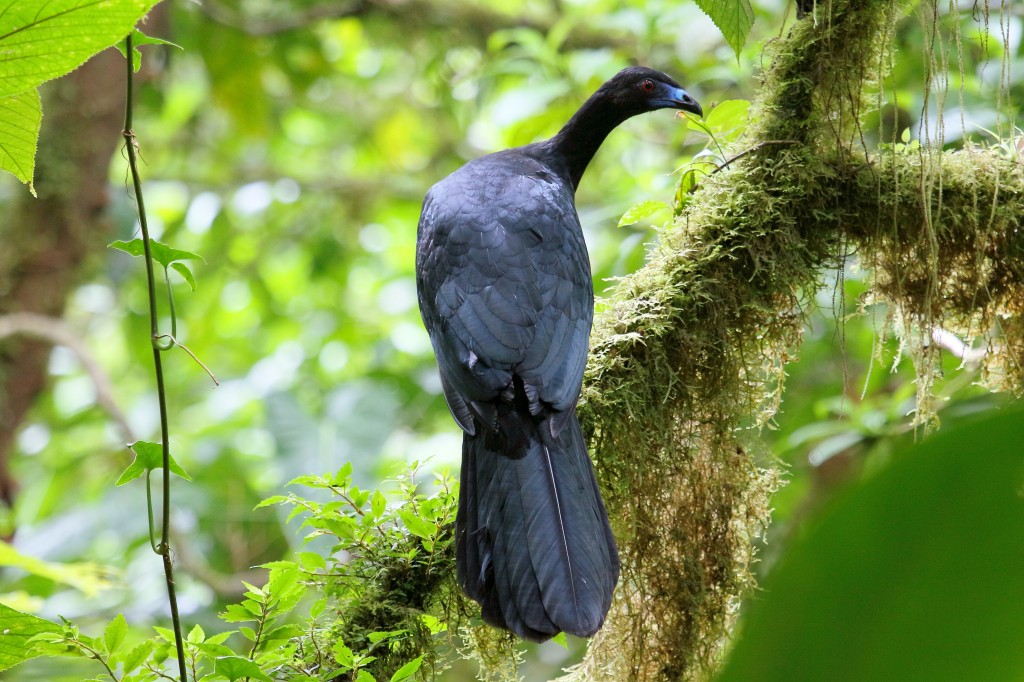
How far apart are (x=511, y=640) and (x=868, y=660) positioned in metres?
1.82

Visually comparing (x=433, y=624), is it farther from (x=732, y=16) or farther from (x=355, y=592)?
(x=732, y=16)

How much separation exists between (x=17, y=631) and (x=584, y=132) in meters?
2.64

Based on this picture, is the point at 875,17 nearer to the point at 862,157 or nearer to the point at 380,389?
the point at 862,157

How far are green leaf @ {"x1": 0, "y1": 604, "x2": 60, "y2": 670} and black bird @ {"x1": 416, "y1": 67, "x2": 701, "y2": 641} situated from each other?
86 cm

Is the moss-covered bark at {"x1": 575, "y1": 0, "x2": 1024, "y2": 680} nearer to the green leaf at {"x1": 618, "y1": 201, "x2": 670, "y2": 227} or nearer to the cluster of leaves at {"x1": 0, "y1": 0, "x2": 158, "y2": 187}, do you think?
the green leaf at {"x1": 618, "y1": 201, "x2": 670, "y2": 227}

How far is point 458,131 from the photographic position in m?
7.94

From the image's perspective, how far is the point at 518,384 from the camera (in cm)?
244

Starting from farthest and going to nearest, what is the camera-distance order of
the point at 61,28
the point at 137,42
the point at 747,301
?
the point at 747,301 → the point at 137,42 → the point at 61,28

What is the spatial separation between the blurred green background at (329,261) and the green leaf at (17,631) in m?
0.96

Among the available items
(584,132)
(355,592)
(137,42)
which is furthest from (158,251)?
(584,132)

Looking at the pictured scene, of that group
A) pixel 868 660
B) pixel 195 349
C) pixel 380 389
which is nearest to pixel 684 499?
pixel 868 660

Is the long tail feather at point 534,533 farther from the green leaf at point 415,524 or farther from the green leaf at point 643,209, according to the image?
the green leaf at point 643,209

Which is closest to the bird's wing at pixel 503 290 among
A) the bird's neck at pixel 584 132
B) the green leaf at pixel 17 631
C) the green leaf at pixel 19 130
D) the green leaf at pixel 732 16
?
the bird's neck at pixel 584 132

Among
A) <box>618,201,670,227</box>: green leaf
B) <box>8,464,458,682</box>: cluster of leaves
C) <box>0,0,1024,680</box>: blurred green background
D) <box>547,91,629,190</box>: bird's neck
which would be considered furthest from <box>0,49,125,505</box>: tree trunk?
<box>618,201,670,227</box>: green leaf
